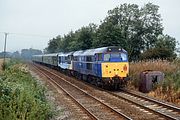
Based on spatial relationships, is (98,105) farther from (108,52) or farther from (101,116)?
(108,52)

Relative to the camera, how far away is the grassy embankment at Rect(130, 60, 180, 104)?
19870 millimetres

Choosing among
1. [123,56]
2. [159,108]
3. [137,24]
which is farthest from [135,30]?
[159,108]

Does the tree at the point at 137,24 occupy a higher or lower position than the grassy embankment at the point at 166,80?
higher

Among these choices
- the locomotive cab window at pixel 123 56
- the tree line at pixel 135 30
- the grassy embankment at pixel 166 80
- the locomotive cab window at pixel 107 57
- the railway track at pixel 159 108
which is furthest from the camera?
the tree line at pixel 135 30

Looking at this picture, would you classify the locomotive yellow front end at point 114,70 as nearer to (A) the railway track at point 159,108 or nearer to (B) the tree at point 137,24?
(A) the railway track at point 159,108

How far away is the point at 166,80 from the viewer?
2178 cm

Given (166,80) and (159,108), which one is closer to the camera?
(159,108)

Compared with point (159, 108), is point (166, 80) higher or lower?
higher

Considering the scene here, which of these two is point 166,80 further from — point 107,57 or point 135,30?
point 135,30

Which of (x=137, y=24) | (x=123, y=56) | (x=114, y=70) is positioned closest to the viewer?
(x=114, y=70)

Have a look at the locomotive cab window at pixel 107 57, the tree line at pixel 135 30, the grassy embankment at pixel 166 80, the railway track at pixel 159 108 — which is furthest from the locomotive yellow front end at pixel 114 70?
the tree line at pixel 135 30

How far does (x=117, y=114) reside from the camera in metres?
14.9

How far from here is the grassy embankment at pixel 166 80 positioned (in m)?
19.9

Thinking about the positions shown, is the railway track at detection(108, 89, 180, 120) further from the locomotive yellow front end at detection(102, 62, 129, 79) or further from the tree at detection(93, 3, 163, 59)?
the tree at detection(93, 3, 163, 59)
